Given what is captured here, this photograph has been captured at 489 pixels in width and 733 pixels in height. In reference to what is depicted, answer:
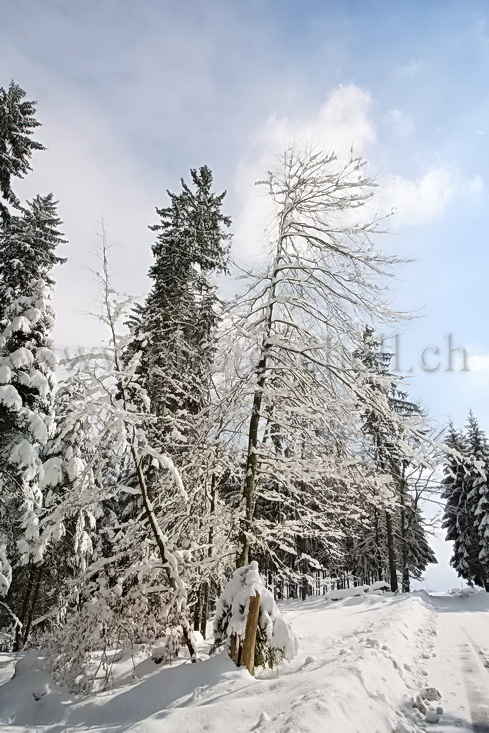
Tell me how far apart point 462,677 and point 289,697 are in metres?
3.61

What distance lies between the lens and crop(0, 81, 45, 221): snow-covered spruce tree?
12023mm

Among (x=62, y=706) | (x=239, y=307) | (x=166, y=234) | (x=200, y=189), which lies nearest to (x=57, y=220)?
(x=166, y=234)

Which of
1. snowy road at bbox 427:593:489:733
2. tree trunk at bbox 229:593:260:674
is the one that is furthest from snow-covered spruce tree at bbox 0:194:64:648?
snowy road at bbox 427:593:489:733

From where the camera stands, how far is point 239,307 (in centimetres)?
695

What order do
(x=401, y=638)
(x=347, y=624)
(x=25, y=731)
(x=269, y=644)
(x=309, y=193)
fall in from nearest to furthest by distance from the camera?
(x=25, y=731), (x=269, y=644), (x=309, y=193), (x=401, y=638), (x=347, y=624)

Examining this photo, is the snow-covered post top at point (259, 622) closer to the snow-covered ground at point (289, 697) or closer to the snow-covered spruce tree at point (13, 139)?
the snow-covered ground at point (289, 697)

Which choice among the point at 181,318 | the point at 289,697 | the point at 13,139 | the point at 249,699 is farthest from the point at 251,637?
the point at 13,139

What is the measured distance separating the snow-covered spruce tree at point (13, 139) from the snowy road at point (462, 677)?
15224 millimetres

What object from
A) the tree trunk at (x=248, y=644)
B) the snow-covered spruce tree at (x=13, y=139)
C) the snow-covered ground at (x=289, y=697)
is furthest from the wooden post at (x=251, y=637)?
the snow-covered spruce tree at (x=13, y=139)

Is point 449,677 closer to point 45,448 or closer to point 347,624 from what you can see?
point 347,624

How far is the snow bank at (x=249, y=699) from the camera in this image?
3836mm

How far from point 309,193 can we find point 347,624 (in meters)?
11.9

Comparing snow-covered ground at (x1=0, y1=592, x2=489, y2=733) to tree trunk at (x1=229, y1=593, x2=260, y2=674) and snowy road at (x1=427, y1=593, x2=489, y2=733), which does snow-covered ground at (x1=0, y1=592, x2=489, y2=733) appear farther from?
tree trunk at (x1=229, y1=593, x2=260, y2=674)

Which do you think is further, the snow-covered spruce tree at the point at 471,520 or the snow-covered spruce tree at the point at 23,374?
the snow-covered spruce tree at the point at 471,520
